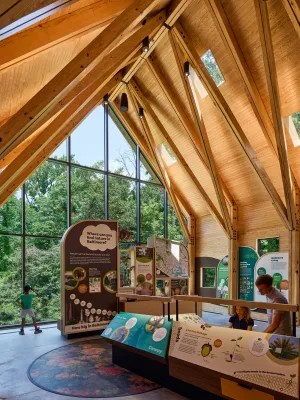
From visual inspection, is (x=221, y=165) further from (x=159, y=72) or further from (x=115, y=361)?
(x=115, y=361)

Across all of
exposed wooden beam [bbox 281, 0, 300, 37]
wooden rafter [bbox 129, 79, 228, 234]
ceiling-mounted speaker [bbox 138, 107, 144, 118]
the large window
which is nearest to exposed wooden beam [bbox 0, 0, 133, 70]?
exposed wooden beam [bbox 281, 0, 300, 37]

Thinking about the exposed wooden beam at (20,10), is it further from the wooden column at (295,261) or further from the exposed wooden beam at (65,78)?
the wooden column at (295,261)

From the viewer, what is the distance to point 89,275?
26.8 ft

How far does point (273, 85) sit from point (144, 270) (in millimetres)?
5637

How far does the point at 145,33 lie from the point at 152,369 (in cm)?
605

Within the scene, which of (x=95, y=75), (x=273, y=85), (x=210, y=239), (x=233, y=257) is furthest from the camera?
(x=210, y=239)

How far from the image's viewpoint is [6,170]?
21.0 feet

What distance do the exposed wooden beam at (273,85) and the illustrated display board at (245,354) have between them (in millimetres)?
4829

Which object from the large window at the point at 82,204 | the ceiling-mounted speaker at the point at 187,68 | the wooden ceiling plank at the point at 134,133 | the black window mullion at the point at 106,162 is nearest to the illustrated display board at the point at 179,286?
the large window at the point at 82,204

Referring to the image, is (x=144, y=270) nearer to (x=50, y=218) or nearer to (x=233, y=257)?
(x=233, y=257)

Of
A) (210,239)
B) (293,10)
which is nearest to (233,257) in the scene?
(210,239)

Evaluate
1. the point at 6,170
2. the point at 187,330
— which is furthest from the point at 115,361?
the point at 6,170

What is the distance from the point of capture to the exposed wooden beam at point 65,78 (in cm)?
393

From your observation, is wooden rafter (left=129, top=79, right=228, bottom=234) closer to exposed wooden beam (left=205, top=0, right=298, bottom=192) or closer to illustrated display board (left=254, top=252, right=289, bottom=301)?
illustrated display board (left=254, top=252, right=289, bottom=301)
